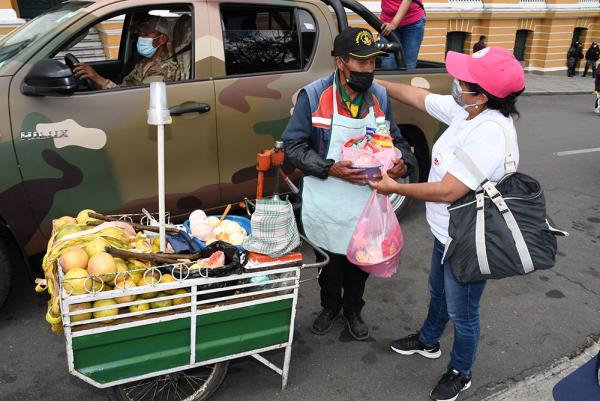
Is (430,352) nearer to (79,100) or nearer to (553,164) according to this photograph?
(79,100)

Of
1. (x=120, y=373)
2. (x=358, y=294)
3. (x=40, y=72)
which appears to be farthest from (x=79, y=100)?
(x=358, y=294)

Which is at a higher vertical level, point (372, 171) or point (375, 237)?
point (372, 171)

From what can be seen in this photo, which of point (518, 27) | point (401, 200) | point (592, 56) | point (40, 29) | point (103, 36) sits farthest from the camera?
point (592, 56)

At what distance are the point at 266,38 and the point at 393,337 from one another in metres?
2.29

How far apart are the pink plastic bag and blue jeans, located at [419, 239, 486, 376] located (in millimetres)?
239

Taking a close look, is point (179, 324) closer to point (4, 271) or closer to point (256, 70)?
point (4, 271)

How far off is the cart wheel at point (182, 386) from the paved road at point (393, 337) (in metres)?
0.16

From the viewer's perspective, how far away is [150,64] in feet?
11.9

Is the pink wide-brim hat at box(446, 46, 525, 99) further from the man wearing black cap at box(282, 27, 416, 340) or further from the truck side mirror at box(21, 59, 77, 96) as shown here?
the truck side mirror at box(21, 59, 77, 96)

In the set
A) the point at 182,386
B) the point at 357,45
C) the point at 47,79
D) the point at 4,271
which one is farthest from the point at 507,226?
the point at 4,271

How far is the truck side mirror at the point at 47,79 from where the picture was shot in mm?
2809

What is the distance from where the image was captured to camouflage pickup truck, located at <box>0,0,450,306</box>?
2.93 metres

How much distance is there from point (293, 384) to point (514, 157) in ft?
5.36

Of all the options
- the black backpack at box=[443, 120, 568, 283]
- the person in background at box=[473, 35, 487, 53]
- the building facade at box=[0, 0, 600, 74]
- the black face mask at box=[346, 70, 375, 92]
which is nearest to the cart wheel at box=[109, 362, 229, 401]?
the black backpack at box=[443, 120, 568, 283]
